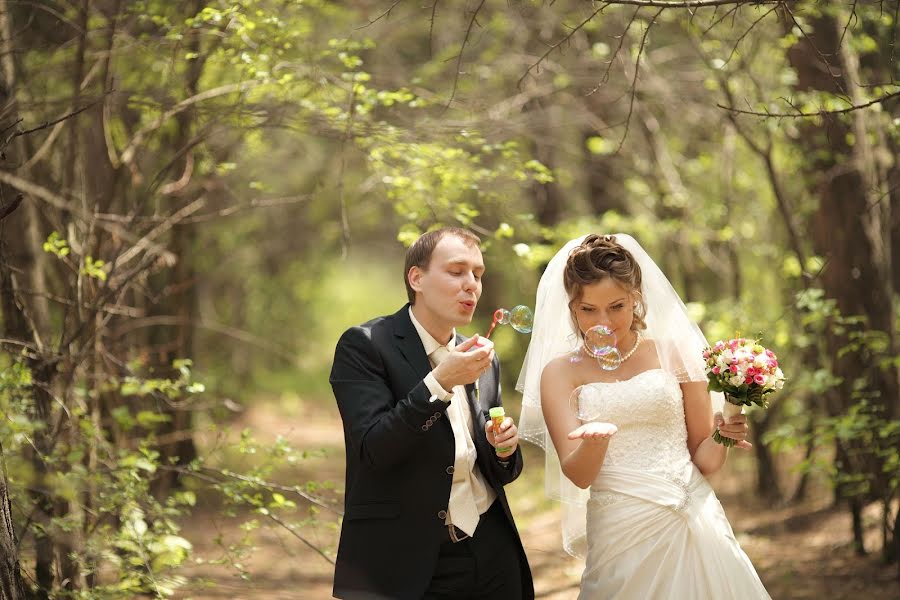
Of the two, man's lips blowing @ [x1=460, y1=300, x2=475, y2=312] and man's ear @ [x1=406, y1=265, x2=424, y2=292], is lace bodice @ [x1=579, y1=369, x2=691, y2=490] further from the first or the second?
man's ear @ [x1=406, y1=265, x2=424, y2=292]

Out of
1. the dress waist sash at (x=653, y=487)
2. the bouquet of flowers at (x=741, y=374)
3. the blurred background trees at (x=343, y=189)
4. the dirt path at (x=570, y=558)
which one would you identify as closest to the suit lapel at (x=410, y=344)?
the dress waist sash at (x=653, y=487)

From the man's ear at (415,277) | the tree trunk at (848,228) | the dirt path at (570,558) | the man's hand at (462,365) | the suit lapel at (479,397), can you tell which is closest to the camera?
the man's hand at (462,365)

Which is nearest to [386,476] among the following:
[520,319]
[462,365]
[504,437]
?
[504,437]

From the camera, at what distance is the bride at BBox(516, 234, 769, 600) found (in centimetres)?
383

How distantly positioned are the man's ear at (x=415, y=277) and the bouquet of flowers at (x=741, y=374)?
1193 mm

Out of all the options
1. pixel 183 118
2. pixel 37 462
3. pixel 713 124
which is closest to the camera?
pixel 37 462

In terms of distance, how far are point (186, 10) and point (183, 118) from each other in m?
1.00

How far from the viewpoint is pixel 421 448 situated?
11.9 ft

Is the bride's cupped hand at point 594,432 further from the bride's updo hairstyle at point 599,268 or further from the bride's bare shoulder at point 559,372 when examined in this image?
the bride's updo hairstyle at point 599,268

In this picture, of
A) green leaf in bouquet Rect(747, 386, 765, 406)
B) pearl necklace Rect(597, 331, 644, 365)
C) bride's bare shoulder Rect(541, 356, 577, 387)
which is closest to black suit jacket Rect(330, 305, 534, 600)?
bride's bare shoulder Rect(541, 356, 577, 387)

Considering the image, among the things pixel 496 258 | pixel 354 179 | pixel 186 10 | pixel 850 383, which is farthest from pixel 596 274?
pixel 354 179

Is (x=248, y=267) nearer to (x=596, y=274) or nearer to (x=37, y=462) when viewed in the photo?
(x=37, y=462)

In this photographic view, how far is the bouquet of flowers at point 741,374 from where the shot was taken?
12.1 feet

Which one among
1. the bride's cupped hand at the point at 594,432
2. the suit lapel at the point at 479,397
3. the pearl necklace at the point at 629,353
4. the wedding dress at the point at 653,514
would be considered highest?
the pearl necklace at the point at 629,353
